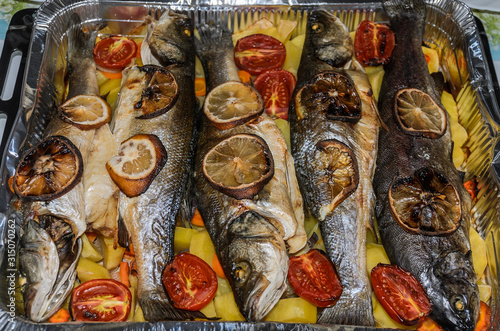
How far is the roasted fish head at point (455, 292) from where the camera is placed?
280cm

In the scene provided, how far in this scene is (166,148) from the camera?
11.0 feet

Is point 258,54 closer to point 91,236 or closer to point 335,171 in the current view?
point 335,171

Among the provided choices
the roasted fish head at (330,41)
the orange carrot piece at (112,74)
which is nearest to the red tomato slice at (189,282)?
the orange carrot piece at (112,74)

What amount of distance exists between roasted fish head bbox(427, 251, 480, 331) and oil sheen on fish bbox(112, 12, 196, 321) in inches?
63.6

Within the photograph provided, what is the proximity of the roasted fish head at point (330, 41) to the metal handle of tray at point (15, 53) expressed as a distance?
2.47m

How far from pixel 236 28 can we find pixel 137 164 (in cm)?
200

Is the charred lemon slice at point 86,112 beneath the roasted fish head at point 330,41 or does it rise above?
beneath

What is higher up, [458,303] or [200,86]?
[200,86]

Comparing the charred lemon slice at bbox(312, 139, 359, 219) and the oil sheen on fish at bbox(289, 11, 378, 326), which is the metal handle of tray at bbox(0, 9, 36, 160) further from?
the charred lemon slice at bbox(312, 139, 359, 219)

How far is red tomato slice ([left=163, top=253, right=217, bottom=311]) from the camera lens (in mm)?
2852

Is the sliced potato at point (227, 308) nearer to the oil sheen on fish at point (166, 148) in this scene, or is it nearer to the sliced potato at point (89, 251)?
the oil sheen on fish at point (166, 148)

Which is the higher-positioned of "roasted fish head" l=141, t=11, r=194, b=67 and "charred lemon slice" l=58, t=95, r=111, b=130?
"roasted fish head" l=141, t=11, r=194, b=67

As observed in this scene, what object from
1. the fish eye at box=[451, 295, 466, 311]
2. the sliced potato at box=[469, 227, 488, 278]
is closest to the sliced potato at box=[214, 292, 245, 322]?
the fish eye at box=[451, 295, 466, 311]

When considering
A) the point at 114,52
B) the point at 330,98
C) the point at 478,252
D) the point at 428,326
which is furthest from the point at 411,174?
the point at 114,52
